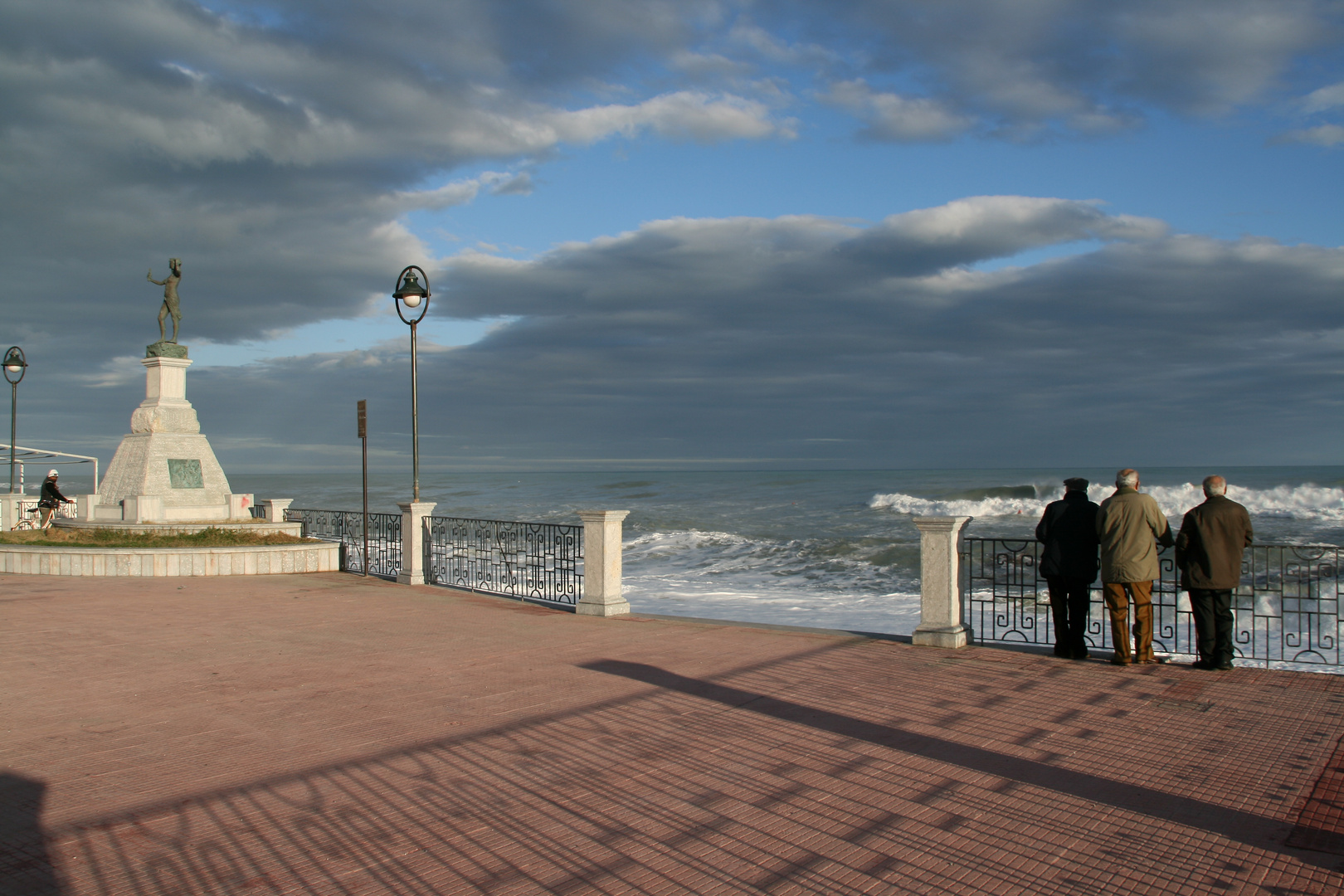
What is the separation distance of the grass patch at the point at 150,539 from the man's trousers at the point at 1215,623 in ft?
47.7

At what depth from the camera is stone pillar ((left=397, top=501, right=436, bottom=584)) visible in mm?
13961

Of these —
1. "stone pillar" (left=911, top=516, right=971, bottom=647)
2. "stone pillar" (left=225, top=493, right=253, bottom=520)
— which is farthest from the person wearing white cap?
"stone pillar" (left=911, top=516, right=971, bottom=647)

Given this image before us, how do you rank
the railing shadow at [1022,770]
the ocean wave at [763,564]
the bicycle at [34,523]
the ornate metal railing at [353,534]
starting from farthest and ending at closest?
the bicycle at [34,523], the ocean wave at [763,564], the ornate metal railing at [353,534], the railing shadow at [1022,770]

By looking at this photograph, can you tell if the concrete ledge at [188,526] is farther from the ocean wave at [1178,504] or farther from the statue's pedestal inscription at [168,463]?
the ocean wave at [1178,504]

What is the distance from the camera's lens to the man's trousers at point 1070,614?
25.4 feet

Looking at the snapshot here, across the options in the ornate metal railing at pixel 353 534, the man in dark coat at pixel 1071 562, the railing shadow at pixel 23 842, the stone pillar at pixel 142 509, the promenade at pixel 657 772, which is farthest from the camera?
the stone pillar at pixel 142 509

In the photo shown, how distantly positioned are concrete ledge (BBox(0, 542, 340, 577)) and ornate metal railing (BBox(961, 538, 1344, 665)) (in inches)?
470

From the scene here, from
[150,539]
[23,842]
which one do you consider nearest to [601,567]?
[23,842]

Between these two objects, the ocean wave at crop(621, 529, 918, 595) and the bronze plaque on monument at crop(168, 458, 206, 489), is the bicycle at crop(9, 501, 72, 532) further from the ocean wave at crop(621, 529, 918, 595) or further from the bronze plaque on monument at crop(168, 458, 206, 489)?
the ocean wave at crop(621, 529, 918, 595)

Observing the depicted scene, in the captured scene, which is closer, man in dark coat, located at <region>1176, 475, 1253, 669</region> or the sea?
man in dark coat, located at <region>1176, 475, 1253, 669</region>

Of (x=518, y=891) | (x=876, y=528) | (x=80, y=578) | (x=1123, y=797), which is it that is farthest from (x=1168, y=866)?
(x=876, y=528)

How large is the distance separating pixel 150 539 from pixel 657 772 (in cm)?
1443

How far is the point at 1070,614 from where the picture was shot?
781cm

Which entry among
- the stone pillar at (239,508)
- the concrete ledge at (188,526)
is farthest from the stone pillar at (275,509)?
the stone pillar at (239,508)
